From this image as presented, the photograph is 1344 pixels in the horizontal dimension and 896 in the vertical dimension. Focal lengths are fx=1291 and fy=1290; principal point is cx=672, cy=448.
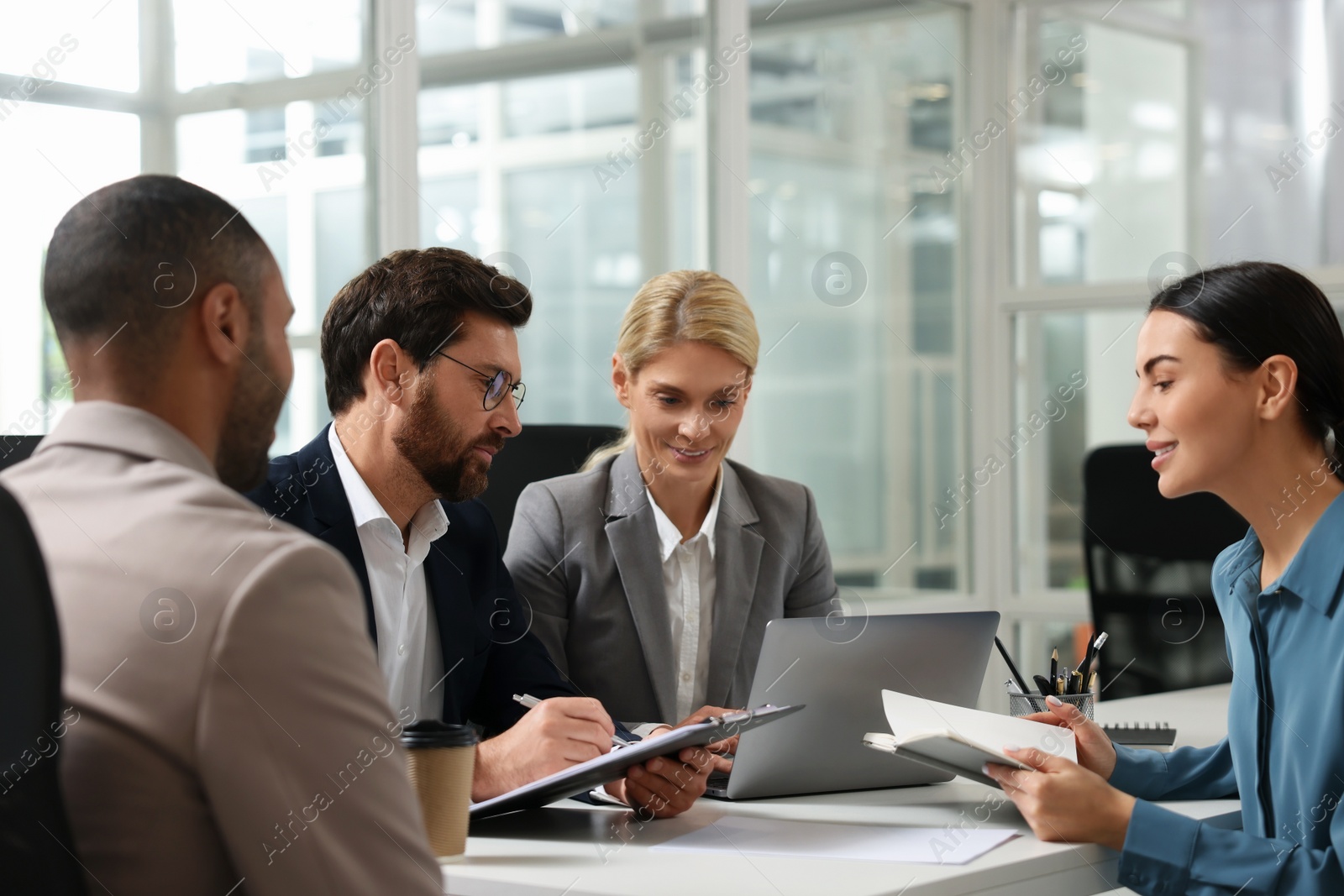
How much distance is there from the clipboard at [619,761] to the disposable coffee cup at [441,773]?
8 centimetres

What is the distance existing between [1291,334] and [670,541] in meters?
1.14

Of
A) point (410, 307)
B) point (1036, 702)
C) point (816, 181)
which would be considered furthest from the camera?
point (816, 181)

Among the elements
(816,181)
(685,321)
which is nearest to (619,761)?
(685,321)

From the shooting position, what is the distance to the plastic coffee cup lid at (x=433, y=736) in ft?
4.19

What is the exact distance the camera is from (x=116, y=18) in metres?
2.71

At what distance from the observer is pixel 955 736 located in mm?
1366

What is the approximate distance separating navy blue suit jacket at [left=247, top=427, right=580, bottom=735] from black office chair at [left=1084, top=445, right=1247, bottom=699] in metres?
1.79

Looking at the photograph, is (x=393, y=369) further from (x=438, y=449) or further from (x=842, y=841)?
(x=842, y=841)

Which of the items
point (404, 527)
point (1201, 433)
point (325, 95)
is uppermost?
point (325, 95)

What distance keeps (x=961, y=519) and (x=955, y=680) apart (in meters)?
3.27

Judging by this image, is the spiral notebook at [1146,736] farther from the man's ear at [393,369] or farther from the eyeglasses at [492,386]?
the man's ear at [393,369]

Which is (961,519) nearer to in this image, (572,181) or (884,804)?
(572,181)

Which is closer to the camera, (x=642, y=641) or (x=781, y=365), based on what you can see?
(x=642, y=641)

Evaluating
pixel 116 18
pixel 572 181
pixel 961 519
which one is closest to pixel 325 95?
pixel 116 18
